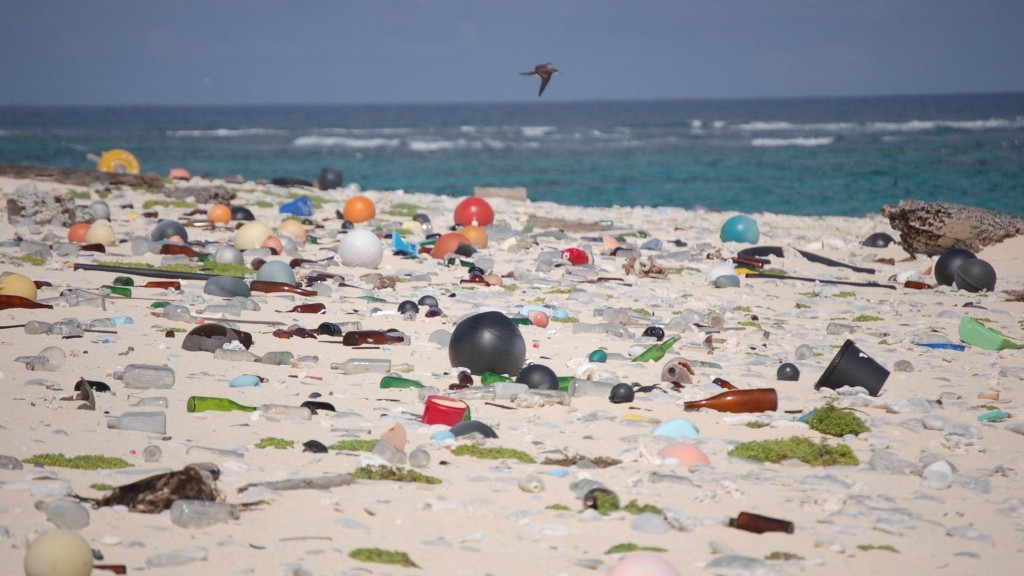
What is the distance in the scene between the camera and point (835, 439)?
5.07 m

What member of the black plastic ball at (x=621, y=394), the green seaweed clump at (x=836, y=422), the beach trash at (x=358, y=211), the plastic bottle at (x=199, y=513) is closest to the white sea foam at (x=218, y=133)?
the beach trash at (x=358, y=211)

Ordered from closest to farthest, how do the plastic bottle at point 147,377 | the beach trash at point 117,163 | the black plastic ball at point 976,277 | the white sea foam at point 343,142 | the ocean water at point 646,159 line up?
the plastic bottle at point 147,377 → the black plastic ball at point 976,277 → the beach trash at point 117,163 → the ocean water at point 646,159 → the white sea foam at point 343,142

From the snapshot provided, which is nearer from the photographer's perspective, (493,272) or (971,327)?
(971,327)

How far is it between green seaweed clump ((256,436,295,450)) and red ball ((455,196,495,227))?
378 inches

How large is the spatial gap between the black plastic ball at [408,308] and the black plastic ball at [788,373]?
3035 millimetres

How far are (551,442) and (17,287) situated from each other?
15.7 ft

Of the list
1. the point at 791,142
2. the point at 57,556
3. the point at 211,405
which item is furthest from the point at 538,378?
the point at 791,142

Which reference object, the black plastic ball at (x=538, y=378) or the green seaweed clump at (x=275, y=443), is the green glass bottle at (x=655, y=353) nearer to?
the black plastic ball at (x=538, y=378)

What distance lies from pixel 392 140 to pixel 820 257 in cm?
4386

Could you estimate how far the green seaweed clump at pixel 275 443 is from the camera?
15.3 ft

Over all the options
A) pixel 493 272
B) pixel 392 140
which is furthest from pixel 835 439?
pixel 392 140

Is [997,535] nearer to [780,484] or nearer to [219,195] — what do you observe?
[780,484]

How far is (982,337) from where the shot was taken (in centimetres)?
756

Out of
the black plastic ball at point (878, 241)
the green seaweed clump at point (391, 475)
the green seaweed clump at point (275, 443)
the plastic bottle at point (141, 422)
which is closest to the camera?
the green seaweed clump at point (391, 475)
